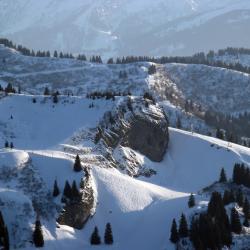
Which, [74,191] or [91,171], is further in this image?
[91,171]

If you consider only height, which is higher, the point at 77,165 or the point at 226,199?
the point at 77,165

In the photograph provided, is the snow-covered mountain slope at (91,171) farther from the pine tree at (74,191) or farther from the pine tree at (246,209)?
the pine tree at (246,209)

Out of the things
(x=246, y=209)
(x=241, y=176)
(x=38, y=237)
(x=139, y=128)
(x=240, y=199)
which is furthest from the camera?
(x=139, y=128)

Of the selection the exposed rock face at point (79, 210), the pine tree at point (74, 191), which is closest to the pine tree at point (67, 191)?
the pine tree at point (74, 191)

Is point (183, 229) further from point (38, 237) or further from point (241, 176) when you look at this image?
point (241, 176)

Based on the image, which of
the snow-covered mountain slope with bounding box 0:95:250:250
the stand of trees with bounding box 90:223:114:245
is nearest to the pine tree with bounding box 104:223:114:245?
the stand of trees with bounding box 90:223:114:245

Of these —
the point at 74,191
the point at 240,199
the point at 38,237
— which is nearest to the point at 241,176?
the point at 240,199

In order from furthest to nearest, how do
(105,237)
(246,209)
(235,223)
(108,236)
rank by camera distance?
(246,209) < (235,223) < (105,237) < (108,236)
